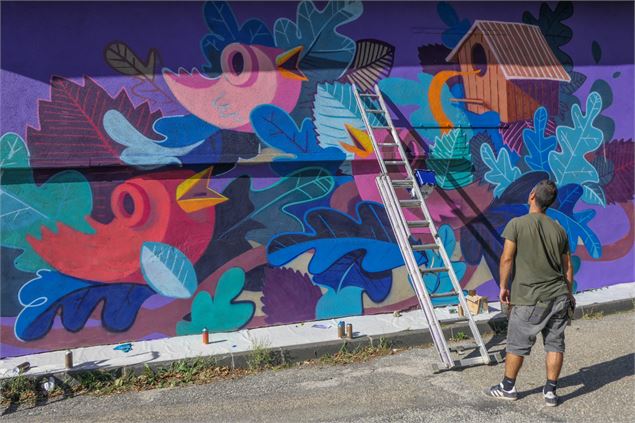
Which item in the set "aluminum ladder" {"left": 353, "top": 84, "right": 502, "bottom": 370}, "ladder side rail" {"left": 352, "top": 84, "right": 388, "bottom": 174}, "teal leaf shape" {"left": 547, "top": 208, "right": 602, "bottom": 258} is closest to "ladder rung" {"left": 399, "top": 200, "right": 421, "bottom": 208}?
"aluminum ladder" {"left": 353, "top": 84, "right": 502, "bottom": 370}

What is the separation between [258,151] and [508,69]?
135 inches

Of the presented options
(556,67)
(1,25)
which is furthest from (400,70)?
(1,25)

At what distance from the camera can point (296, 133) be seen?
692 centimetres

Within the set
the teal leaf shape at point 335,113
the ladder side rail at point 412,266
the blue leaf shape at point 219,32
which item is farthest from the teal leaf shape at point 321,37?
the ladder side rail at point 412,266

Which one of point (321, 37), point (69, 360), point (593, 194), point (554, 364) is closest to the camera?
point (554, 364)

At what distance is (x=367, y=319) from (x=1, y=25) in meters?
4.92

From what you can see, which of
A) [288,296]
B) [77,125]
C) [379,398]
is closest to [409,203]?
[288,296]

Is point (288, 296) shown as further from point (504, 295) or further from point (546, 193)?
point (546, 193)

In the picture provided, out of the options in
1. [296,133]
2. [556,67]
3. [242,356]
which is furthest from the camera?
[556,67]

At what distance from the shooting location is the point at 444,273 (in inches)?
296

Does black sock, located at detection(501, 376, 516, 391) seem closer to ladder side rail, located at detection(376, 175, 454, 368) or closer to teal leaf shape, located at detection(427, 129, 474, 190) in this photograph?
ladder side rail, located at detection(376, 175, 454, 368)

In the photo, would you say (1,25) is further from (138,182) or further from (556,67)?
(556,67)

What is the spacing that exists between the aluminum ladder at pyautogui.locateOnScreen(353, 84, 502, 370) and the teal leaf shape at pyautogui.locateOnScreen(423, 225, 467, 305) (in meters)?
0.49

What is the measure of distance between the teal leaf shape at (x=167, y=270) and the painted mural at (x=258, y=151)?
0.02 m
